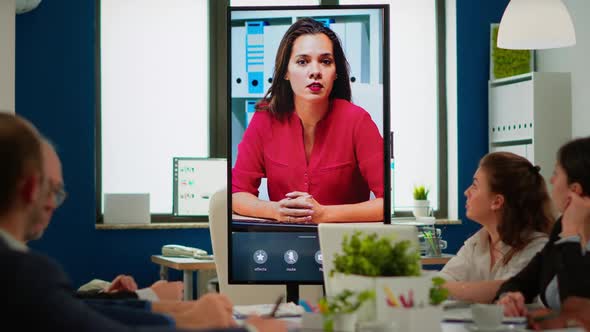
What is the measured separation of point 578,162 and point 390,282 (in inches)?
34.2

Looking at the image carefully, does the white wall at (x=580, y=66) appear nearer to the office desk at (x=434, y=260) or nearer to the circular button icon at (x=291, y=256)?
the office desk at (x=434, y=260)

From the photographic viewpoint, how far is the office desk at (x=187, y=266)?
5.28 metres

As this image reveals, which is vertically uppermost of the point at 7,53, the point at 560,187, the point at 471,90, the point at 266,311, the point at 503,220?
the point at 7,53

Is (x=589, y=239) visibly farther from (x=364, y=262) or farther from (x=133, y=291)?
(x=133, y=291)

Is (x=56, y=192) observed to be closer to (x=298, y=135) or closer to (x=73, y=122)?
(x=298, y=135)

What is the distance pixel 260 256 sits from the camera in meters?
3.67

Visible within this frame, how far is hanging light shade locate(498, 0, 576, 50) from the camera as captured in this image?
4.58 meters

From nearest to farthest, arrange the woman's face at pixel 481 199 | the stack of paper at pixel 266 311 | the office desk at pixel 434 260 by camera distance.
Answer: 1. the stack of paper at pixel 266 311
2. the woman's face at pixel 481 199
3. the office desk at pixel 434 260

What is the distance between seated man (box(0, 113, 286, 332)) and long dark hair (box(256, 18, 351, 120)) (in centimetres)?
175

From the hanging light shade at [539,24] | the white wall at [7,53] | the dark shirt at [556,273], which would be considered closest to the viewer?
the dark shirt at [556,273]

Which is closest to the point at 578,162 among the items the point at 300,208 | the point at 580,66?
the point at 300,208

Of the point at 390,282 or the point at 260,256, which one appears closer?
the point at 390,282

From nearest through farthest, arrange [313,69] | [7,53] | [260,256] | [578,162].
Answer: [578,162] < [313,69] < [260,256] < [7,53]

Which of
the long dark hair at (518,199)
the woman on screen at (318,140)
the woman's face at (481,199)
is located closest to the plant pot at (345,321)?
the long dark hair at (518,199)
